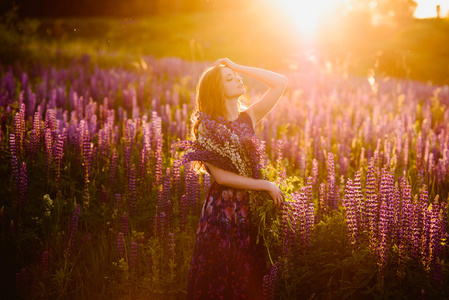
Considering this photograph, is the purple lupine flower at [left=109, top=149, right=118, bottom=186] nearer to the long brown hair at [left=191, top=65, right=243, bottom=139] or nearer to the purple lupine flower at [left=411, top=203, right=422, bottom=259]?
the long brown hair at [left=191, top=65, right=243, bottom=139]

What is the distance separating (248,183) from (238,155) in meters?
0.23

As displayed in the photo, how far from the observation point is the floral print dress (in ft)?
10.9

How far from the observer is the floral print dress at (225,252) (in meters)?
3.33

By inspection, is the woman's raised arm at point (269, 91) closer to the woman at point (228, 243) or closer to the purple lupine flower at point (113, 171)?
the woman at point (228, 243)

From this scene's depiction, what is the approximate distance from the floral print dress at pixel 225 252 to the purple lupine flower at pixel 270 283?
0.35 feet

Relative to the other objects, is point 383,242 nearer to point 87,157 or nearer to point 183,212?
point 183,212

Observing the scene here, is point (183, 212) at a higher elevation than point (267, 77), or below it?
below

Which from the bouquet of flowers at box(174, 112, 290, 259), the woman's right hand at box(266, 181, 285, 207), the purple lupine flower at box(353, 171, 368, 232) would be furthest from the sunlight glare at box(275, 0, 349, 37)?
the woman's right hand at box(266, 181, 285, 207)

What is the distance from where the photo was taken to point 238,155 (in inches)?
133

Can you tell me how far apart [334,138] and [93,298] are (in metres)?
4.78

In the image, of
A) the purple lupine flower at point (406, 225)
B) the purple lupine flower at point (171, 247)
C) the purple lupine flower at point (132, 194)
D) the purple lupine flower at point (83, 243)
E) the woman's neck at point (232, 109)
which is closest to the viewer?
the purple lupine flower at point (406, 225)

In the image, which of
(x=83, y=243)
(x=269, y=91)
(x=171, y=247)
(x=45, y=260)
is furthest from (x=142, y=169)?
(x=269, y=91)

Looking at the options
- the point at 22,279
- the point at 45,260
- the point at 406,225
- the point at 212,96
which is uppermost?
the point at 212,96

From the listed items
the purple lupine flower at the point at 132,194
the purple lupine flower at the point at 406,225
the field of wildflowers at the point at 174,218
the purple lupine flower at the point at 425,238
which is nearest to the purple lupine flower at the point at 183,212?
the field of wildflowers at the point at 174,218
